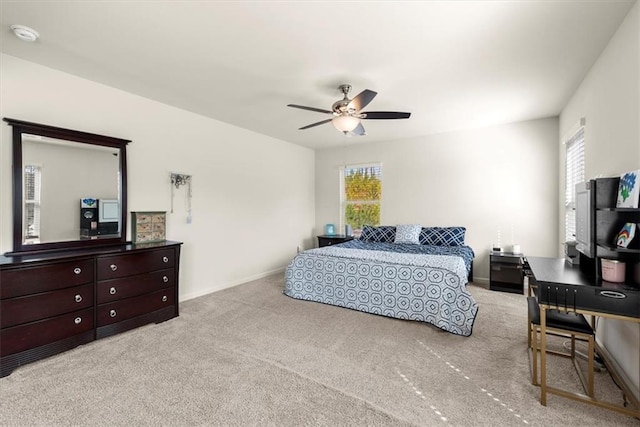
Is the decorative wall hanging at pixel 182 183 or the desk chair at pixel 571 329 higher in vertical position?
the decorative wall hanging at pixel 182 183

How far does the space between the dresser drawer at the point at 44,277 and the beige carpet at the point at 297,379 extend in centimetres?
61

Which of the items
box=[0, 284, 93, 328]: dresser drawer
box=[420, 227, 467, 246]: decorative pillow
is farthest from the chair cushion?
box=[0, 284, 93, 328]: dresser drawer

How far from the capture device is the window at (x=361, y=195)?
5941 millimetres

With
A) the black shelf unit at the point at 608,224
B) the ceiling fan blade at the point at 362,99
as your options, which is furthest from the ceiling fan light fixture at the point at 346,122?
the black shelf unit at the point at 608,224

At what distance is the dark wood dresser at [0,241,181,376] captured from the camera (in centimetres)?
223

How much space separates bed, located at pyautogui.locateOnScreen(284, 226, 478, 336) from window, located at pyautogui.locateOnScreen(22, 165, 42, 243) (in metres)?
2.76

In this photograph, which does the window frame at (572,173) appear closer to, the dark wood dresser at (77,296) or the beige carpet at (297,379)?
the beige carpet at (297,379)

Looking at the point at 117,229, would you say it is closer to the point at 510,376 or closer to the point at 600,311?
the point at 510,376

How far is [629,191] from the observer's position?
5.63 feet

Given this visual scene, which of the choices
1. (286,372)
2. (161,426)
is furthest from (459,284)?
(161,426)

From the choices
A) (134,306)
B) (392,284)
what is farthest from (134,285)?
(392,284)

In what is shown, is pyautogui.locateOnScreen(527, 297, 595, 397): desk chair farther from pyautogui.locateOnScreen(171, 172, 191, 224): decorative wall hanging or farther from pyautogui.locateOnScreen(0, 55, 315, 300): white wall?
pyautogui.locateOnScreen(171, 172, 191, 224): decorative wall hanging

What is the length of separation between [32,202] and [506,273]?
19.3 feet

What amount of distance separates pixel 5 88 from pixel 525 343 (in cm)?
529
